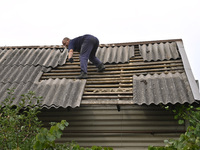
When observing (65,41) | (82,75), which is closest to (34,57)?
(65,41)

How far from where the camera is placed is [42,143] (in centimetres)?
275

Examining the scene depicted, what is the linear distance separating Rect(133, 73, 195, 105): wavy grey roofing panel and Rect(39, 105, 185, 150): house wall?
37 centimetres

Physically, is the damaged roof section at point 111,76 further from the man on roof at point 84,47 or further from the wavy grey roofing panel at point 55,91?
the man on roof at point 84,47

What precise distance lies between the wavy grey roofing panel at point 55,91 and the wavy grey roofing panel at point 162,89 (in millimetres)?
1165

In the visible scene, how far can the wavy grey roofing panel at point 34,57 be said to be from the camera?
7.12 m

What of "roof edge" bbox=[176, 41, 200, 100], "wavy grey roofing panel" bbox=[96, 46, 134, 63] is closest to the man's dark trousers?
"wavy grey roofing panel" bbox=[96, 46, 134, 63]

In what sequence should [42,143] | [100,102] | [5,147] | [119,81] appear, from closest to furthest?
1. [42,143]
2. [5,147]
3. [100,102]
4. [119,81]

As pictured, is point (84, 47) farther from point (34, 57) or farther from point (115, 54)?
point (34, 57)

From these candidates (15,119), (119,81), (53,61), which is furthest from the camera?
(53,61)

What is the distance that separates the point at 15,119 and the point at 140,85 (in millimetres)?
2796

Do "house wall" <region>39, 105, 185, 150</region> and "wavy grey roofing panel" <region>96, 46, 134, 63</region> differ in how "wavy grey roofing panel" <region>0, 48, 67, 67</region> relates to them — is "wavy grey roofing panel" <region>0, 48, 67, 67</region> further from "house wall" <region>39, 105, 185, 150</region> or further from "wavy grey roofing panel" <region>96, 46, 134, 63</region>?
"house wall" <region>39, 105, 185, 150</region>

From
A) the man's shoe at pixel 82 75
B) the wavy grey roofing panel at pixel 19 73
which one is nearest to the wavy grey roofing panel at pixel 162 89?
the man's shoe at pixel 82 75

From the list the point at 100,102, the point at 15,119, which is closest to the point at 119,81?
the point at 100,102

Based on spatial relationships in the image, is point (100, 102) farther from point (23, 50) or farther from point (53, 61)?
point (23, 50)
